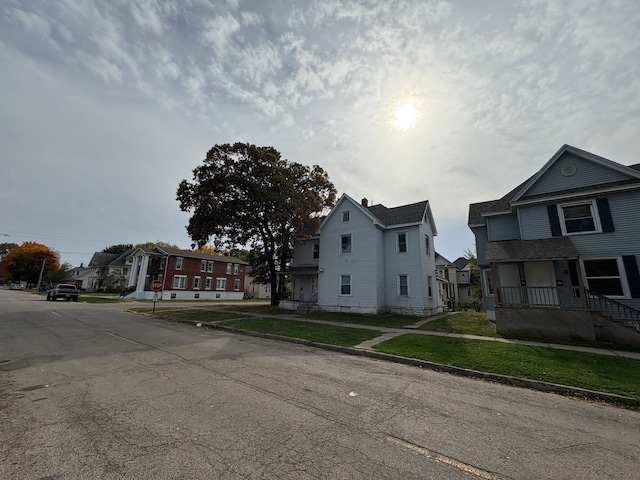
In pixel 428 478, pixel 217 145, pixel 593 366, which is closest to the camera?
pixel 428 478

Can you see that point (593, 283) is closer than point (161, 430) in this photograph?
No

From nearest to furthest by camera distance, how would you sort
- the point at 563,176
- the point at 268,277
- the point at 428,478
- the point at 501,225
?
the point at 428,478 → the point at 563,176 → the point at 501,225 → the point at 268,277

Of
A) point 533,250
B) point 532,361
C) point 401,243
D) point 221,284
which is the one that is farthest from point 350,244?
point 221,284

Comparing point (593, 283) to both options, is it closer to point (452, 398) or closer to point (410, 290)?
point (410, 290)

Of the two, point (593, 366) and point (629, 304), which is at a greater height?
point (629, 304)

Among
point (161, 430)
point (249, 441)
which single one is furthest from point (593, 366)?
point (161, 430)

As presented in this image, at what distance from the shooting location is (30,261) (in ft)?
230

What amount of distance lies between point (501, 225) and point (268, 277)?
22.7 m

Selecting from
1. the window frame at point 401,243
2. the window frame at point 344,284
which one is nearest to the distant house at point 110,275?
the window frame at point 344,284

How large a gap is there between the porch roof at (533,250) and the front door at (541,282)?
116 centimetres

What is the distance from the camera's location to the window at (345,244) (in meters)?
23.8

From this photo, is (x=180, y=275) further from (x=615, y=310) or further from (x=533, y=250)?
(x=615, y=310)

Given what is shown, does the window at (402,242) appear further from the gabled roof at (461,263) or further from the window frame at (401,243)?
the gabled roof at (461,263)

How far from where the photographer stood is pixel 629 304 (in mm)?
12656
